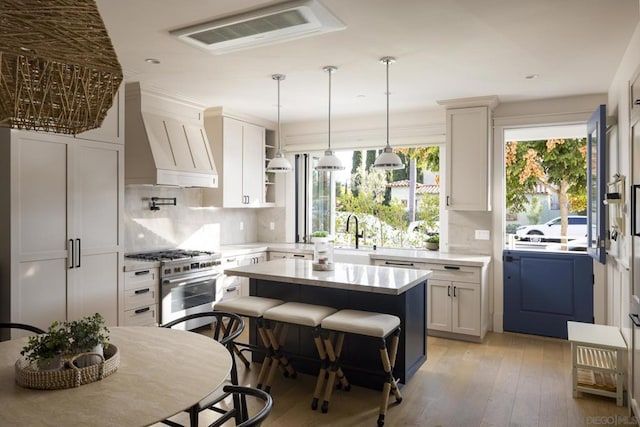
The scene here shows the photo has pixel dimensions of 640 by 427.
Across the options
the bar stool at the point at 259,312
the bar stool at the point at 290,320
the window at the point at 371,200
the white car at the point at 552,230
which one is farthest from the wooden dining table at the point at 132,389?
the white car at the point at 552,230

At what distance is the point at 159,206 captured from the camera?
194 inches

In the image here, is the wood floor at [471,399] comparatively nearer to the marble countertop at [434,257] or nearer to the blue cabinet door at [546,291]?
the blue cabinet door at [546,291]

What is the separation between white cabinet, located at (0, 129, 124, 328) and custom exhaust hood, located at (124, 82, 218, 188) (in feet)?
1.63

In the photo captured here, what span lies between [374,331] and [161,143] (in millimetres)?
2950

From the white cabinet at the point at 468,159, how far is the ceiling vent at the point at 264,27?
251 centimetres

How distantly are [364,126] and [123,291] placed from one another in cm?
345

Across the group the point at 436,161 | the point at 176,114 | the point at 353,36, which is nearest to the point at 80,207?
the point at 176,114

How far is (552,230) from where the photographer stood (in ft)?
18.1

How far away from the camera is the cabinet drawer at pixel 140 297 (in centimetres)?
398

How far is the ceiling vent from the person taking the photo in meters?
2.51

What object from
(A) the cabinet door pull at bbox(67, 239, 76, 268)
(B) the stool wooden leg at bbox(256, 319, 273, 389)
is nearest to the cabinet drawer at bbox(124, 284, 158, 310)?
(A) the cabinet door pull at bbox(67, 239, 76, 268)

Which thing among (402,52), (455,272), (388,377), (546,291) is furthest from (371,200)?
(388,377)

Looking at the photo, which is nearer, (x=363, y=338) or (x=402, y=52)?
(x=402, y=52)

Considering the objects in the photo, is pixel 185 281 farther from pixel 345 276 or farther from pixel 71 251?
pixel 345 276
